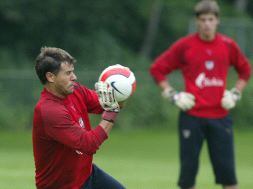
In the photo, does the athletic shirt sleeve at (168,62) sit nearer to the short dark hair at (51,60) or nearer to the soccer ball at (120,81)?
the soccer ball at (120,81)

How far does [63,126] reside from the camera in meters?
7.30

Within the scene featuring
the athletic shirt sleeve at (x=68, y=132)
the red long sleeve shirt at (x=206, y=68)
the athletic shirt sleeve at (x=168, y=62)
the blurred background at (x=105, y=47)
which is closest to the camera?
the athletic shirt sleeve at (x=68, y=132)

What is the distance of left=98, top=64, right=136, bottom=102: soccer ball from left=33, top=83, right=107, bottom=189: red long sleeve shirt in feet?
1.09

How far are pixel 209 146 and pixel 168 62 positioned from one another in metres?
1.11

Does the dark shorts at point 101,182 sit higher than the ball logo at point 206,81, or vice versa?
the ball logo at point 206,81

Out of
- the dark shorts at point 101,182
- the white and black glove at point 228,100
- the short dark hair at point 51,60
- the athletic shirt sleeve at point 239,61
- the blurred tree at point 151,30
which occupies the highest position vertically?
the short dark hair at point 51,60

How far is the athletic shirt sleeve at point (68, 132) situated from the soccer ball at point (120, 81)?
341mm

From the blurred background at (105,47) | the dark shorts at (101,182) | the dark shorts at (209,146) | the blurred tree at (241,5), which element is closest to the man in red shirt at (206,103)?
the dark shorts at (209,146)

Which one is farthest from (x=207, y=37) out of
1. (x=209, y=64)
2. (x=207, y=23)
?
(x=209, y=64)

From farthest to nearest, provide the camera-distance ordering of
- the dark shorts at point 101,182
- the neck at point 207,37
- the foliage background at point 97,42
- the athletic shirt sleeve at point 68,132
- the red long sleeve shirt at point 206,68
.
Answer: the foliage background at point 97,42 → the neck at point 207,37 → the red long sleeve shirt at point 206,68 → the dark shorts at point 101,182 → the athletic shirt sleeve at point 68,132

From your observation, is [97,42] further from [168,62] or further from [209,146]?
[209,146]

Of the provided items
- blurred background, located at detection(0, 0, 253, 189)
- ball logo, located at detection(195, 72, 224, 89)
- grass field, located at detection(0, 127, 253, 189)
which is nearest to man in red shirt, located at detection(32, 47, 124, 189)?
ball logo, located at detection(195, 72, 224, 89)

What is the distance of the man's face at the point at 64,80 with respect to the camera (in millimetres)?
7422

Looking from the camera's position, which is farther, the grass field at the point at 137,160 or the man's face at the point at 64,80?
the grass field at the point at 137,160
